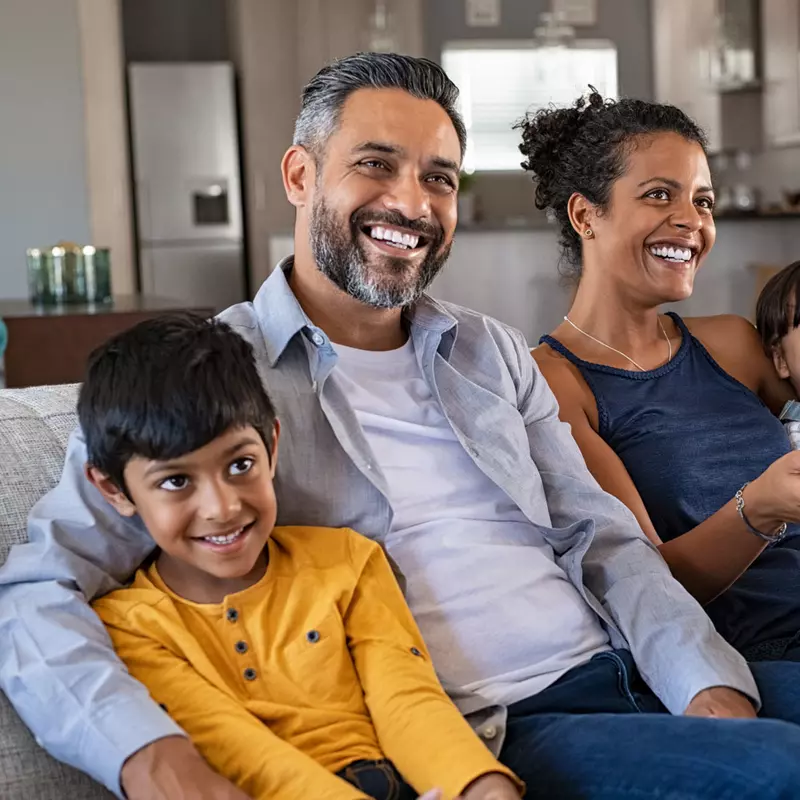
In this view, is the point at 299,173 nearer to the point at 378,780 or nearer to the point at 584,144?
the point at 584,144

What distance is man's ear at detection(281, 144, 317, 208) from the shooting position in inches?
67.6

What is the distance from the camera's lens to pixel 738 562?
67.3 inches

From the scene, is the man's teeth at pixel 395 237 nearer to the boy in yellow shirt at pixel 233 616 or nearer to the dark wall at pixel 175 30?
the boy in yellow shirt at pixel 233 616

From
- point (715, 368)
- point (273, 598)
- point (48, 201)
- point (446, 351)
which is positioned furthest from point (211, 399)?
point (48, 201)

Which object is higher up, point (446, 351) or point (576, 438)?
point (446, 351)

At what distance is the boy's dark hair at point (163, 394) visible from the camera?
125 cm

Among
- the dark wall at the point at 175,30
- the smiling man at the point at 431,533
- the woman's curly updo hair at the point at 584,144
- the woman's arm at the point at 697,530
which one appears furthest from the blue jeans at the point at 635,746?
the dark wall at the point at 175,30

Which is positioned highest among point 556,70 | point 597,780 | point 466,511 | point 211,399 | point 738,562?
point 556,70

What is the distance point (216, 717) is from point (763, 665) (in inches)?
28.5

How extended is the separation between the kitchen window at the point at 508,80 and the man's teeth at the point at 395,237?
6.71m

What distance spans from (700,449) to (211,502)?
3.12 feet

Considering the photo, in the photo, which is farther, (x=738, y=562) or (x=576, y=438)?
(x=576, y=438)

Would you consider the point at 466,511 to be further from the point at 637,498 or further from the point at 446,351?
the point at 637,498

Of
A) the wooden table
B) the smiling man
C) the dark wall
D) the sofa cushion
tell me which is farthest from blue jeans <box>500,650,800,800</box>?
the dark wall
